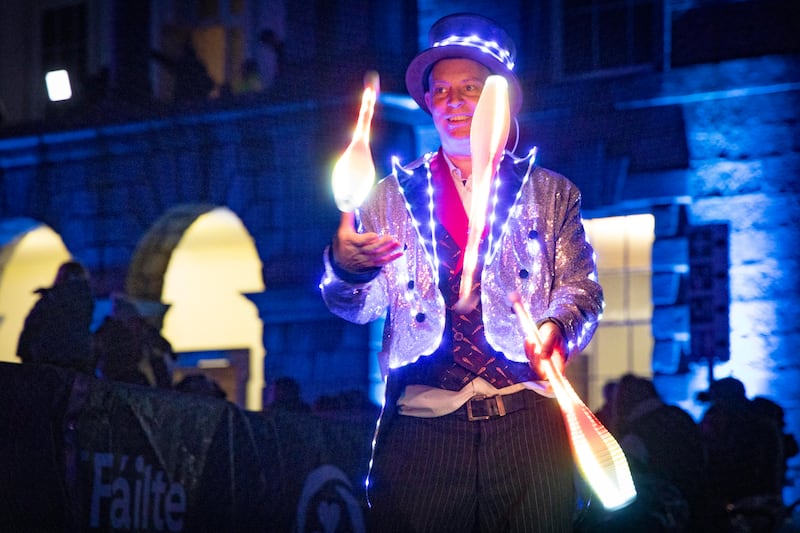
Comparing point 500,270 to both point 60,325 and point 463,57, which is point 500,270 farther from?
point 60,325

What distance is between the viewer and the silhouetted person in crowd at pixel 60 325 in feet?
22.5

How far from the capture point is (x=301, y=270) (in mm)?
14703

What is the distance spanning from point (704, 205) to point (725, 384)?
494cm

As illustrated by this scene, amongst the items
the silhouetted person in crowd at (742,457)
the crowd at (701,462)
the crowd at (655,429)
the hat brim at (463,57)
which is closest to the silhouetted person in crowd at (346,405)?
the crowd at (655,429)

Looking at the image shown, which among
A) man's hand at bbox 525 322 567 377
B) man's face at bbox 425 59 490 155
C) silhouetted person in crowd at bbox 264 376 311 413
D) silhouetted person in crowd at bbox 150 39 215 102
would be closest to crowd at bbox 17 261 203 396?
silhouetted person in crowd at bbox 264 376 311 413

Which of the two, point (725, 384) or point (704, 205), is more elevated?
point (704, 205)

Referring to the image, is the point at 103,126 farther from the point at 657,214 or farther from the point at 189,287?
the point at 657,214

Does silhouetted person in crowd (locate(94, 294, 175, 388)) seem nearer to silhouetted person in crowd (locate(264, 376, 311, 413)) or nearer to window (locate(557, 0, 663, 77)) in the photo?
silhouetted person in crowd (locate(264, 376, 311, 413))

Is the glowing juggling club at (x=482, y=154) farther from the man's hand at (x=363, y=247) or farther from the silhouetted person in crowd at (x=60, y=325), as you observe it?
the silhouetted person in crowd at (x=60, y=325)

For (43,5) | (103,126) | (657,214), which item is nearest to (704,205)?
(657,214)

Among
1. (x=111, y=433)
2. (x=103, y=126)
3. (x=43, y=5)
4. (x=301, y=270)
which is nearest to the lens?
(x=111, y=433)

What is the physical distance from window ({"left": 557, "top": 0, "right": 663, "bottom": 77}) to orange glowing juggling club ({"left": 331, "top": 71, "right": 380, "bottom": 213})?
37.8 ft

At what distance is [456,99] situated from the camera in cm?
361

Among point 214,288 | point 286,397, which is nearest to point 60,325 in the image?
point 286,397
